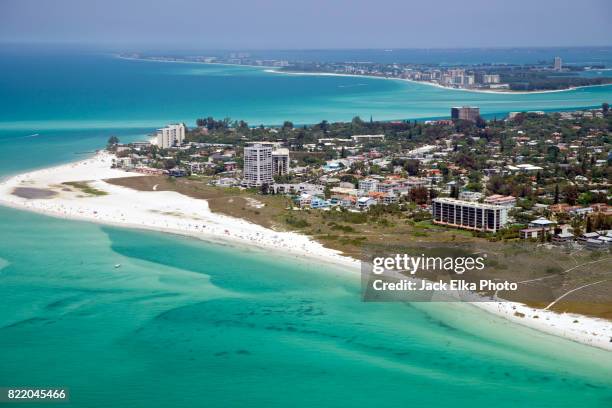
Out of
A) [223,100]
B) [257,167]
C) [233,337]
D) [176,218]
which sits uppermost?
[257,167]

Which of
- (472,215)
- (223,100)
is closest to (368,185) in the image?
(472,215)

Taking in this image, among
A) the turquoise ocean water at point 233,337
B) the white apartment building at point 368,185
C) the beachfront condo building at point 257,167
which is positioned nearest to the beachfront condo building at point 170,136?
Answer: the beachfront condo building at point 257,167

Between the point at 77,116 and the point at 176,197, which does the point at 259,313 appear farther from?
the point at 77,116

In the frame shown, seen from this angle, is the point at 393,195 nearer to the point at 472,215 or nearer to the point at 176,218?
the point at 472,215

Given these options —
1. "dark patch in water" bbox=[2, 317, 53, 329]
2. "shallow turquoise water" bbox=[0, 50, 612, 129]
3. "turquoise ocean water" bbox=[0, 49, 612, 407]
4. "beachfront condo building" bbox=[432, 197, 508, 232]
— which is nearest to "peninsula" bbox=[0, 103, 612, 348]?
"beachfront condo building" bbox=[432, 197, 508, 232]

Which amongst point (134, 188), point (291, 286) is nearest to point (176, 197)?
point (134, 188)

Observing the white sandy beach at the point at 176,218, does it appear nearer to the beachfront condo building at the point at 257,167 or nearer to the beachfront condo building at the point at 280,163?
the beachfront condo building at the point at 257,167

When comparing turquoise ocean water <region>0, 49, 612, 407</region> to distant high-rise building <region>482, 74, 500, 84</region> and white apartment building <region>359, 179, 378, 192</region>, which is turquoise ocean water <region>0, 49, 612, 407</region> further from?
distant high-rise building <region>482, 74, 500, 84</region>
